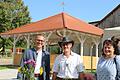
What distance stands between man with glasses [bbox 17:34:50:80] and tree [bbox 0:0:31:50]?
4382 cm

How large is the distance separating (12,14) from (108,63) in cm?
4587

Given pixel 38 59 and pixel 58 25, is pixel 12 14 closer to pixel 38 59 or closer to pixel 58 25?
pixel 58 25

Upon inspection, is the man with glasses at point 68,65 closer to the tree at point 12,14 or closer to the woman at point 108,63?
the woman at point 108,63

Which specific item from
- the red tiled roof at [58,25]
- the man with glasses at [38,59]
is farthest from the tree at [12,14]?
the man with glasses at [38,59]

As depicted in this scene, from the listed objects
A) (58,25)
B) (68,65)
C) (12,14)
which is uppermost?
(12,14)

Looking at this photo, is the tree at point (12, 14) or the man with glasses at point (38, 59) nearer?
the man with glasses at point (38, 59)

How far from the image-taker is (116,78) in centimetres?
477

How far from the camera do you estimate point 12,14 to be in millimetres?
49906

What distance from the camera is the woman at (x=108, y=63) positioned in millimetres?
4785

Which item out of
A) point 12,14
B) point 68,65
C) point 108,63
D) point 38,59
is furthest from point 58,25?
point 12,14

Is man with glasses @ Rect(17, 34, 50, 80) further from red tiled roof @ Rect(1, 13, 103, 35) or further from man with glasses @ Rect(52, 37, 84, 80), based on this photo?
red tiled roof @ Rect(1, 13, 103, 35)

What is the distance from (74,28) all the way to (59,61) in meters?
17.9

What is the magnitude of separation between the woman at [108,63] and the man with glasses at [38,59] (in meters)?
0.98

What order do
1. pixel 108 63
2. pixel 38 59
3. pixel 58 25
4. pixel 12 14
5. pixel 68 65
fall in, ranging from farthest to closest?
pixel 12 14, pixel 58 25, pixel 38 59, pixel 68 65, pixel 108 63
